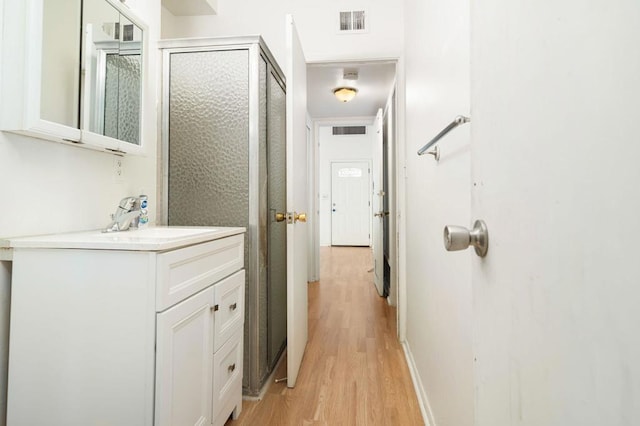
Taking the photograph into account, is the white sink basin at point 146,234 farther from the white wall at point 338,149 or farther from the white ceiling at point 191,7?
the white wall at point 338,149

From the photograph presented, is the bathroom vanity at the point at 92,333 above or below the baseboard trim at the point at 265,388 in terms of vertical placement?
above

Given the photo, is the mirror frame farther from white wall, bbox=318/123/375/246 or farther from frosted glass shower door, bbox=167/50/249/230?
white wall, bbox=318/123/375/246

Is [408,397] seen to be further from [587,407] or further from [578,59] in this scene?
[578,59]

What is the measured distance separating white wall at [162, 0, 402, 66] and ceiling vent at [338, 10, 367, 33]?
35mm

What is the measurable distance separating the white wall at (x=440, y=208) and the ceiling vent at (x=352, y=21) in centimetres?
40

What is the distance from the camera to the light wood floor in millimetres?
1479

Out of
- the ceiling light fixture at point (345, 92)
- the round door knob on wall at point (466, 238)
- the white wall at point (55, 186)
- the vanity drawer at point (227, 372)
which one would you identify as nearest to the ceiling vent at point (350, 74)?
the ceiling light fixture at point (345, 92)

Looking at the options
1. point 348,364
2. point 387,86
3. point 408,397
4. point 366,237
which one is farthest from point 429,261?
point 366,237

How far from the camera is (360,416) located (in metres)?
1.49

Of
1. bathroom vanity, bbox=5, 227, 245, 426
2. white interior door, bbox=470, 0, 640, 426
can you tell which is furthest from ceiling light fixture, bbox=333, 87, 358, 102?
white interior door, bbox=470, 0, 640, 426

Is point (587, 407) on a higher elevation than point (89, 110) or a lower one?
lower

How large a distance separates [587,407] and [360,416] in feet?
4.75

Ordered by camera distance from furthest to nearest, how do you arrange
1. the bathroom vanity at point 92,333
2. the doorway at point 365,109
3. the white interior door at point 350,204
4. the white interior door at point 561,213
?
the white interior door at point 350,204 < the doorway at point 365,109 < the bathroom vanity at point 92,333 < the white interior door at point 561,213

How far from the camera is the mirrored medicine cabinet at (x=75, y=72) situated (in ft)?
3.10
